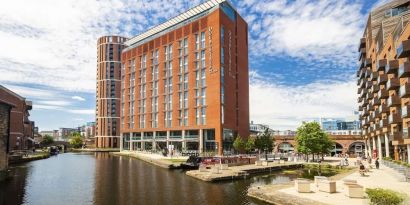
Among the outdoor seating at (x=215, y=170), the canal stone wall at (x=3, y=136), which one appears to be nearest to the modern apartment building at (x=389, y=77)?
the outdoor seating at (x=215, y=170)

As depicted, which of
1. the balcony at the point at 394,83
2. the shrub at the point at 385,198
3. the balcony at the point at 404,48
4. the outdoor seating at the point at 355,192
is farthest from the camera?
the balcony at the point at 394,83

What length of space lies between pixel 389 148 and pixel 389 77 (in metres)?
17.4

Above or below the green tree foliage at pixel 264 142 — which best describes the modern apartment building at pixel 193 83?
above

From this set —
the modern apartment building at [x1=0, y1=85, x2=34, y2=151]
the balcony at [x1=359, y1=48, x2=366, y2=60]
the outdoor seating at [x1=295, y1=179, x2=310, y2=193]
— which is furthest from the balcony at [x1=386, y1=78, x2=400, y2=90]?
the modern apartment building at [x1=0, y1=85, x2=34, y2=151]

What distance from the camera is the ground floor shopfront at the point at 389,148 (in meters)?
56.9

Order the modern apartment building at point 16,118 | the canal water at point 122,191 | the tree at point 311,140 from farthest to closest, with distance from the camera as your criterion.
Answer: the modern apartment building at point 16,118
the tree at point 311,140
the canal water at point 122,191

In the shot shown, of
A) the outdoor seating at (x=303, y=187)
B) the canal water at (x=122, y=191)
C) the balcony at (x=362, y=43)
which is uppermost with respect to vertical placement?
the balcony at (x=362, y=43)

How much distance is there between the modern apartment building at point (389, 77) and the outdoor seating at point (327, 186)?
71.3 ft

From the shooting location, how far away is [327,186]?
31188 millimetres

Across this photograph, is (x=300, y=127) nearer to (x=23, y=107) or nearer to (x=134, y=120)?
(x=134, y=120)

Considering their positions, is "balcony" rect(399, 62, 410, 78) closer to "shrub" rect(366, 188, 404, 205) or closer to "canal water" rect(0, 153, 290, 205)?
"canal water" rect(0, 153, 290, 205)

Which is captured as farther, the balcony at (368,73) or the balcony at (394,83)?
the balcony at (368,73)

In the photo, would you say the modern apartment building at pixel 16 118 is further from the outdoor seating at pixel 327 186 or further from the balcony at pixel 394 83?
the balcony at pixel 394 83

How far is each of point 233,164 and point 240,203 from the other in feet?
111
